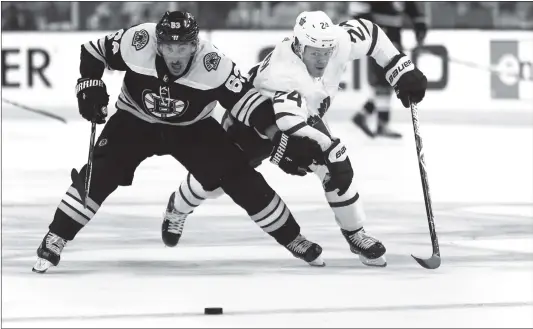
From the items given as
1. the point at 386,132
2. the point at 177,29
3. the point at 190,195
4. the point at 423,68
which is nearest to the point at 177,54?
the point at 177,29

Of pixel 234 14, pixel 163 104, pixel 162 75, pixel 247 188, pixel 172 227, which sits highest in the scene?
pixel 162 75

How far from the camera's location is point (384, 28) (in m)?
9.84

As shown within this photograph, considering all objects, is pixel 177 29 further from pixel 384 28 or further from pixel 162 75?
pixel 384 28

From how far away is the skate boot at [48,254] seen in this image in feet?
15.7

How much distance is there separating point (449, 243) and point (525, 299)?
3.98 feet

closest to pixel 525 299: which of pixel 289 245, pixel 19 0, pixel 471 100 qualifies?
pixel 289 245

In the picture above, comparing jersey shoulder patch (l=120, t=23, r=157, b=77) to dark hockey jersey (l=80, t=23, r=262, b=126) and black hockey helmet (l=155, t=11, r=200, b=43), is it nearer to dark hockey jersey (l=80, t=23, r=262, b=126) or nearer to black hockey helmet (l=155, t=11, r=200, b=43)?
dark hockey jersey (l=80, t=23, r=262, b=126)

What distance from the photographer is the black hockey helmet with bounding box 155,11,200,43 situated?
182 inches

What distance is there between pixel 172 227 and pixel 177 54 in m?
0.93

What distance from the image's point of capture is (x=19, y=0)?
438 inches

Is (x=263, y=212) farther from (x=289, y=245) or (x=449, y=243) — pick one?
(x=449, y=243)

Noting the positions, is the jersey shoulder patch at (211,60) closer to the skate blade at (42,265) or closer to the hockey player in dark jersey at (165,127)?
the hockey player in dark jersey at (165,127)

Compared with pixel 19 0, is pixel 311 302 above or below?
above

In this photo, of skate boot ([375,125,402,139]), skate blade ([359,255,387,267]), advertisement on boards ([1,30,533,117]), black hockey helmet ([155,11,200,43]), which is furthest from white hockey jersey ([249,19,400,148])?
advertisement on boards ([1,30,533,117])
